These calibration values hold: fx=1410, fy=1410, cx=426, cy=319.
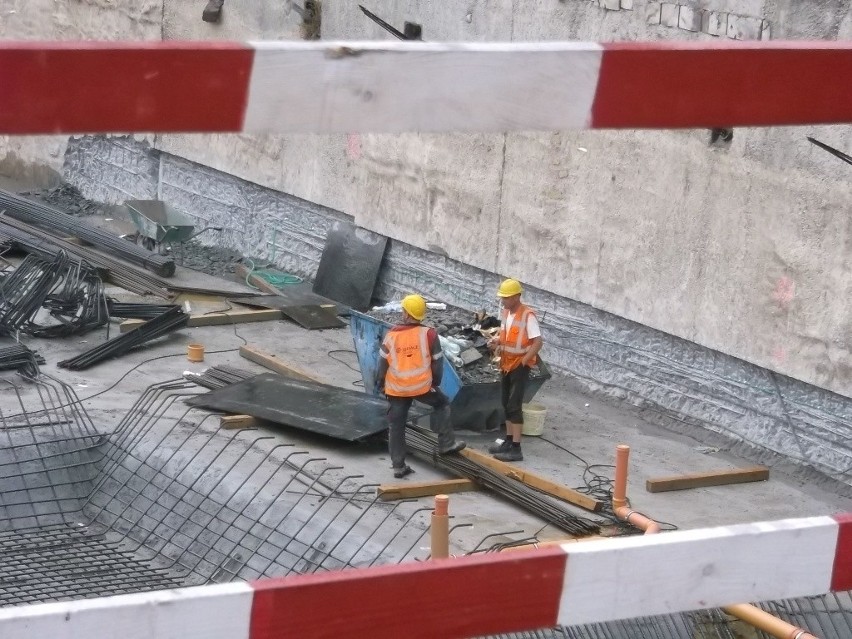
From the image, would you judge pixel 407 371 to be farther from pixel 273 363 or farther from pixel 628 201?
pixel 628 201

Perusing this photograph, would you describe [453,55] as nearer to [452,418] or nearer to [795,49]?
[795,49]

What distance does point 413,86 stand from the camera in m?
2.11

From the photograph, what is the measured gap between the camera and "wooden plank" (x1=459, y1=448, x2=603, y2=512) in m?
9.73

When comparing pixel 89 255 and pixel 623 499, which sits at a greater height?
pixel 89 255

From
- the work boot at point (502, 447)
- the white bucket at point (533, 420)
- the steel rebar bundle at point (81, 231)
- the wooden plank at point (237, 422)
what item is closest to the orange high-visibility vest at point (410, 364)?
the work boot at point (502, 447)

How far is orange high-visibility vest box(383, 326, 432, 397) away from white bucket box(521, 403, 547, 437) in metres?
1.52

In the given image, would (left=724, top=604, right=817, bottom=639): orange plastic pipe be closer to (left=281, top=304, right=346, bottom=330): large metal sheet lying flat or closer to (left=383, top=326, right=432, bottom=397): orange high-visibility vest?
(left=383, top=326, right=432, bottom=397): orange high-visibility vest

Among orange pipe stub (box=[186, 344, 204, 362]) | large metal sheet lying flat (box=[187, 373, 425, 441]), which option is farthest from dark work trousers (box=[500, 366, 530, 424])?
A: orange pipe stub (box=[186, 344, 204, 362])

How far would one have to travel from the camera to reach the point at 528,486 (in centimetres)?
1018

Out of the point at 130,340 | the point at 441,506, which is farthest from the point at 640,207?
the point at 441,506

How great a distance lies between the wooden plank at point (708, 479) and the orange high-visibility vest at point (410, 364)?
1.85m

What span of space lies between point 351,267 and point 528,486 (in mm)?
5962

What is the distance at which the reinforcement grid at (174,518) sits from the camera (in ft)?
26.6

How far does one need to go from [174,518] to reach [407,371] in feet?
6.54
